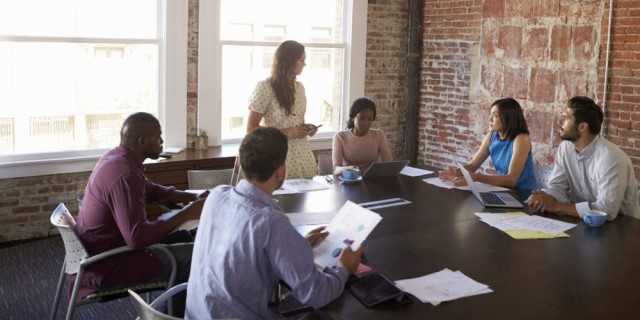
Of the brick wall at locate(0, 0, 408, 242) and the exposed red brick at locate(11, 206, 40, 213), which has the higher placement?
the brick wall at locate(0, 0, 408, 242)

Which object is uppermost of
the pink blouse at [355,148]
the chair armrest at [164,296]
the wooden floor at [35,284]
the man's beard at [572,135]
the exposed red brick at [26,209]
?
the man's beard at [572,135]

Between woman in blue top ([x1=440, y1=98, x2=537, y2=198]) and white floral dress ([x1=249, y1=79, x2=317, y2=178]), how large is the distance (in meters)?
1.02

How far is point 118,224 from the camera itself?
11.0ft

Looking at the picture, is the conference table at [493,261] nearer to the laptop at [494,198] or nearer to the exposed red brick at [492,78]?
the laptop at [494,198]

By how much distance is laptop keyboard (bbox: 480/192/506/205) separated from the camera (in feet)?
13.4

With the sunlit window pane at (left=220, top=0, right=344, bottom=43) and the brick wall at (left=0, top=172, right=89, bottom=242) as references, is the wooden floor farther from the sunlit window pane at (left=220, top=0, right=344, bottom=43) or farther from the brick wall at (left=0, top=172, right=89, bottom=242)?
the sunlit window pane at (left=220, top=0, right=344, bottom=43)

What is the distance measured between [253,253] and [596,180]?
2525mm

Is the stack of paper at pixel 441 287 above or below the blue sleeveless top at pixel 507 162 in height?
below

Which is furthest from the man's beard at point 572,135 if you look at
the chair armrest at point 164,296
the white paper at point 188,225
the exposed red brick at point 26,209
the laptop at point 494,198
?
the exposed red brick at point 26,209

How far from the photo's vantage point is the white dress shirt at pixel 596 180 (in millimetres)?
3869

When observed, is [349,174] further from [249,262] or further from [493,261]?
[249,262]

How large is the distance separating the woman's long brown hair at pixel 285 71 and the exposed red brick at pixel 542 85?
2857 millimetres

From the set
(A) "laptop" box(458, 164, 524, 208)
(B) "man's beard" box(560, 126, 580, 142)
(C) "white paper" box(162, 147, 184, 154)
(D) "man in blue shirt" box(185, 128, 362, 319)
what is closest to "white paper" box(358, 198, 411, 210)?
(A) "laptop" box(458, 164, 524, 208)

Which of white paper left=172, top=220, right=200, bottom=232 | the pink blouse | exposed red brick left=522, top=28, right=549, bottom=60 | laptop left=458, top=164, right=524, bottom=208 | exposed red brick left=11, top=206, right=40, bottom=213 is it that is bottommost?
exposed red brick left=11, top=206, right=40, bottom=213
